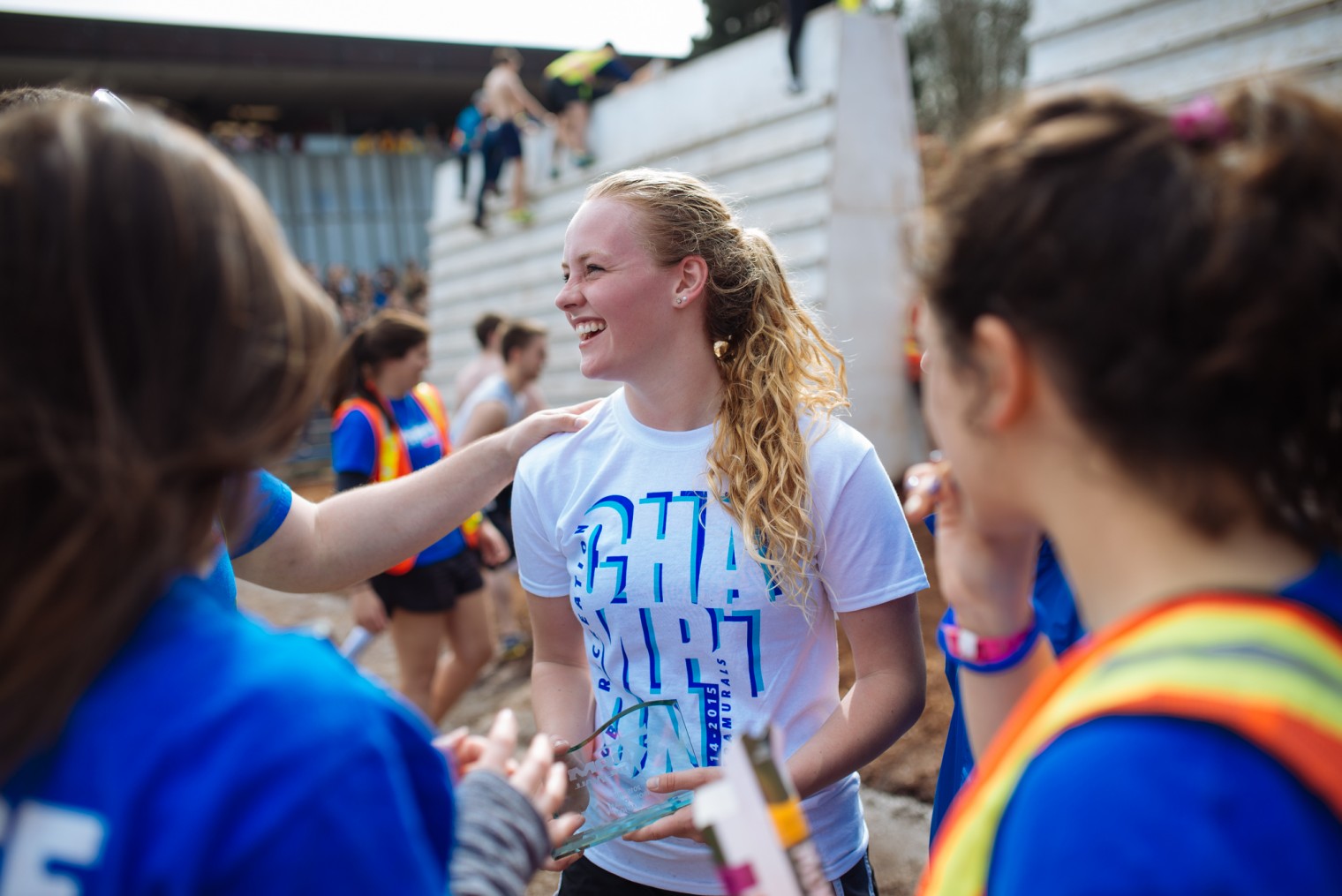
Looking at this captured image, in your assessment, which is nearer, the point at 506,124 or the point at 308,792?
the point at 308,792

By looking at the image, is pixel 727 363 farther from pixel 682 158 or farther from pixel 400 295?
pixel 400 295

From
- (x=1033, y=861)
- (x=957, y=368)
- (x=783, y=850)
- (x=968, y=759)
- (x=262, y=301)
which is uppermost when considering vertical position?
(x=262, y=301)

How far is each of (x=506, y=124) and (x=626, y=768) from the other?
41.3ft

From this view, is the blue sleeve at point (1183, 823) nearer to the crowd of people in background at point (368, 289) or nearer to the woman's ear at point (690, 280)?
the woman's ear at point (690, 280)

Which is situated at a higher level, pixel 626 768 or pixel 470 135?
pixel 470 135

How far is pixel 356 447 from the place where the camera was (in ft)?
14.7

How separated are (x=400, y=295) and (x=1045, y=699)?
22607 millimetres

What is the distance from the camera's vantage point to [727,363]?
2.11 m

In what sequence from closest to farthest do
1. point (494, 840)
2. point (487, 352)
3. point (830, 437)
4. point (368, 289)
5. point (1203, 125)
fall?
point (1203, 125) → point (494, 840) → point (830, 437) → point (487, 352) → point (368, 289)

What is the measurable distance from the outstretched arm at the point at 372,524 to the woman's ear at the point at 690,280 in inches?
20.6

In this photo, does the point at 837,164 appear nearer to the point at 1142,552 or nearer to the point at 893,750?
the point at 893,750

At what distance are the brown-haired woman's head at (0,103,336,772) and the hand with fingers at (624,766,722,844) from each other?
101cm

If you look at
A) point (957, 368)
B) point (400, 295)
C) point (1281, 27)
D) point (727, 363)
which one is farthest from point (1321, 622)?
point (400, 295)

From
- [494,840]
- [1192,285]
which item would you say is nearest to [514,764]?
[494,840]
